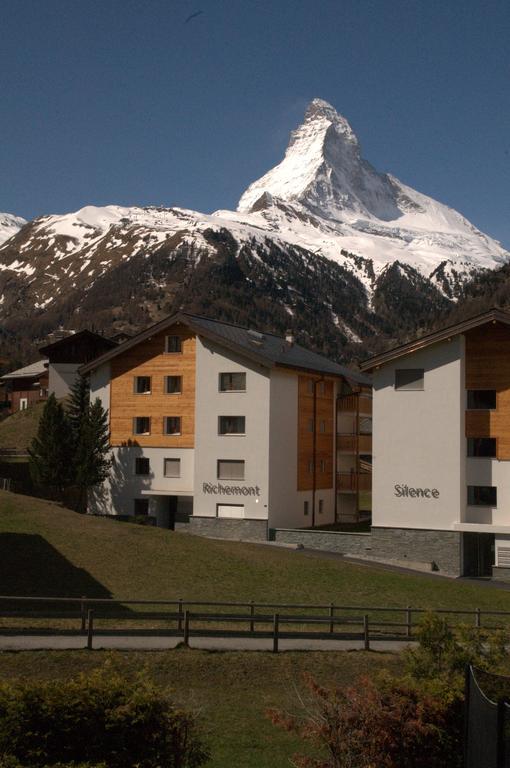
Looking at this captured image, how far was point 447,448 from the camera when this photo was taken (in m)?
44.7

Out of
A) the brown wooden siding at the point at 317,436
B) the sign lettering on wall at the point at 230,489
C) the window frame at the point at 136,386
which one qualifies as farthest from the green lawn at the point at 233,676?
the window frame at the point at 136,386

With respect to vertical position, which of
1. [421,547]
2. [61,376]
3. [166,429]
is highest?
[61,376]

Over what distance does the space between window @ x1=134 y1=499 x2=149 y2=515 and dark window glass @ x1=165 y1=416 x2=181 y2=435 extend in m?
4.51

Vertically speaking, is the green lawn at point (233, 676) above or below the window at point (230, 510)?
below

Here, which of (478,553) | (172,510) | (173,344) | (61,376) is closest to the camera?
(478,553)

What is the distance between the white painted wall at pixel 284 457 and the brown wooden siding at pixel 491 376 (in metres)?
12.2

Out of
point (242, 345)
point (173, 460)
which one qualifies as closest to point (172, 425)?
point (173, 460)

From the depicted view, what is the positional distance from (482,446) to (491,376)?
11.3 ft

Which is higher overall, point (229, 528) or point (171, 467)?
point (171, 467)

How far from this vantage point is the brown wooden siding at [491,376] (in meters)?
44.2

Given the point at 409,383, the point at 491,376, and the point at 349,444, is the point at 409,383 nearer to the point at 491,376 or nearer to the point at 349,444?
the point at 491,376

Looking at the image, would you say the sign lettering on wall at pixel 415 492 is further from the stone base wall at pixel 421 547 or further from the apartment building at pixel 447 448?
the stone base wall at pixel 421 547

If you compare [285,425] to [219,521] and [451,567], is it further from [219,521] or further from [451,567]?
[451,567]

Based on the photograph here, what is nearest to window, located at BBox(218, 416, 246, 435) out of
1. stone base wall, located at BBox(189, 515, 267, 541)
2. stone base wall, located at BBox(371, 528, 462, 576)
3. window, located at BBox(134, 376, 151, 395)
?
stone base wall, located at BBox(189, 515, 267, 541)
